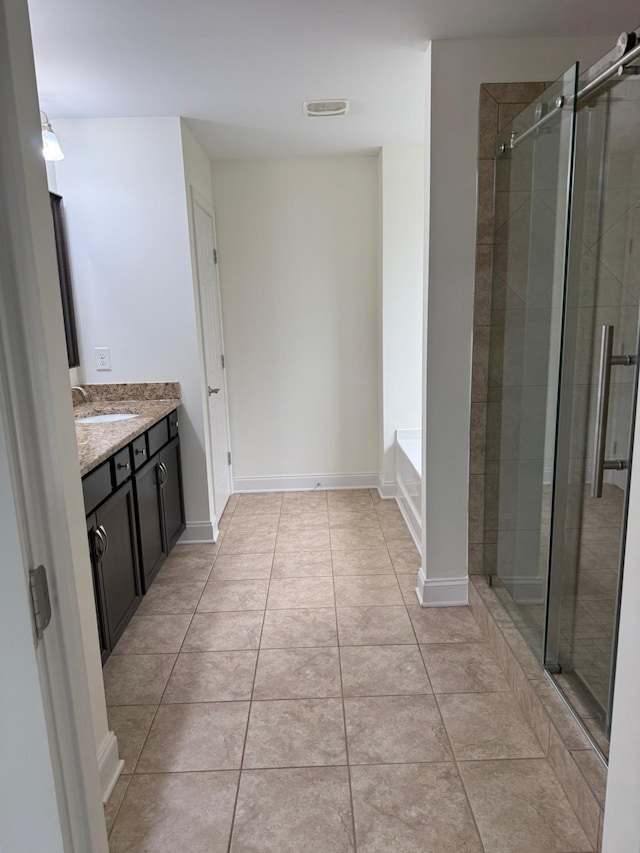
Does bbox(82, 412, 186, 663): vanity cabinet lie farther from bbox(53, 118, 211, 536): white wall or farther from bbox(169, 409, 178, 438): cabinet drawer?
bbox(53, 118, 211, 536): white wall

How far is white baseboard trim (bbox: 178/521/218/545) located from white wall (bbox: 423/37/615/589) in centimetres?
144

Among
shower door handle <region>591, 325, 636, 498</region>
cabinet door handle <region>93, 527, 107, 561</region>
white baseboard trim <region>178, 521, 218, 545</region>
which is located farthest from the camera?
white baseboard trim <region>178, 521, 218, 545</region>

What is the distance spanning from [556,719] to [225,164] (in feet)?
12.4

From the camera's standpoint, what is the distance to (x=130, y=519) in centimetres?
253

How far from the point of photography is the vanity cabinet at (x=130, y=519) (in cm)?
214

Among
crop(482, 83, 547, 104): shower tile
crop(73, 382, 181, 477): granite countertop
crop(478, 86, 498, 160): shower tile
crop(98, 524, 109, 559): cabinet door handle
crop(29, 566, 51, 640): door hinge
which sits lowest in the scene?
crop(98, 524, 109, 559): cabinet door handle

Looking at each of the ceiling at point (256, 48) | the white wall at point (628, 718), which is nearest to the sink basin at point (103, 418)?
the ceiling at point (256, 48)

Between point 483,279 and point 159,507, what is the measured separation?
1944 mm

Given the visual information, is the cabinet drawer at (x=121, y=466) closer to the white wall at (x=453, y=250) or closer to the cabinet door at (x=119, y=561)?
the cabinet door at (x=119, y=561)

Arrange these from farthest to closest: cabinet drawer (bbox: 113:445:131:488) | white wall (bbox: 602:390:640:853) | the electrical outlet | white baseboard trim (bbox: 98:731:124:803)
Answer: the electrical outlet → cabinet drawer (bbox: 113:445:131:488) → white baseboard trim (bbox: 98:731:124:803) → white wall (bbox: 602:390:640:853)

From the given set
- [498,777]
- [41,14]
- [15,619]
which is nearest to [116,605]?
[498,777]

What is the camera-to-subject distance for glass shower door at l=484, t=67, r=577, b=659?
2.01 meters

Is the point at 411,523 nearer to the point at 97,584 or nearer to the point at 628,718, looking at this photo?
the point at 97,584

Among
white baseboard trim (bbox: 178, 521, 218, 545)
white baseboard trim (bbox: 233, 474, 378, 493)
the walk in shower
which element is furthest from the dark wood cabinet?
white baseboard trim (bbox: 233, 474, 378, 493)
